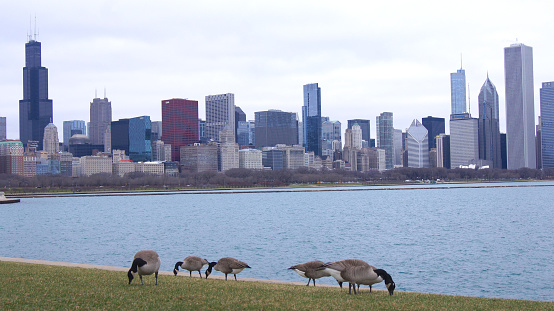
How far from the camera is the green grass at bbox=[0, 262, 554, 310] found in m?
15.6

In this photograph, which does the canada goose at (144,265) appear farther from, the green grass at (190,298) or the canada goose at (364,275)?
the canada goose at (364,275)

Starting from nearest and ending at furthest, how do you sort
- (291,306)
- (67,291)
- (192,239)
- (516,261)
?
1. (291,306)
2. (67,291)
3. (516,261)
4. (192,239)

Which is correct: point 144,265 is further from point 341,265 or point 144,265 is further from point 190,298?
point 341,265

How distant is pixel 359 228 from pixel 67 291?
152 ft

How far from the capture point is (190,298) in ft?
55.0

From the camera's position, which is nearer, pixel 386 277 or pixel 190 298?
pixel 190 298

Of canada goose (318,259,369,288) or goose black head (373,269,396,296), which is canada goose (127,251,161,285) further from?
goose black head (373,269,396,296)

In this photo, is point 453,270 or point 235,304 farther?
point 453,270

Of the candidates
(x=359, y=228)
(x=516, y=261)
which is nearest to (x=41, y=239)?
(x=359, y=228)

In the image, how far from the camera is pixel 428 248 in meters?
43.5

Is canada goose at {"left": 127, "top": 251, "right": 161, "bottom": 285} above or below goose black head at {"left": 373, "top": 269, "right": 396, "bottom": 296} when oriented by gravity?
above

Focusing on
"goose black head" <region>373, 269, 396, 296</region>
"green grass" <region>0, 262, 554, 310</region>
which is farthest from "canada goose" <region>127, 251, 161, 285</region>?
"goose black head" <region>373, 269, 396, 296</region>

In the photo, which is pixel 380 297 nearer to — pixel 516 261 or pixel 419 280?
pixel 419 280

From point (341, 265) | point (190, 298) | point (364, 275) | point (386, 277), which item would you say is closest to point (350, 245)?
point (341, 265)
